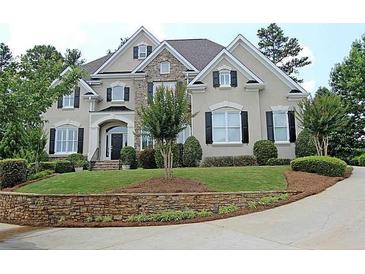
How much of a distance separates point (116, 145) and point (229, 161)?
29.3 feet

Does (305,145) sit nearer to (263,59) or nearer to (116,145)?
(263,59)

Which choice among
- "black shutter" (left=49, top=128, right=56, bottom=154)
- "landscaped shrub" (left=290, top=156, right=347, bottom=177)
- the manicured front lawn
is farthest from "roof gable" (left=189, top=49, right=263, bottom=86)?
"black shutter" (left=49, top=128, right=56, bottom=154)

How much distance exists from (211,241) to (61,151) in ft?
62.4

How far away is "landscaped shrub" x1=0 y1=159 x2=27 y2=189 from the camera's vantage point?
1591 cm

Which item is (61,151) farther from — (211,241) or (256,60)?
(211,241)

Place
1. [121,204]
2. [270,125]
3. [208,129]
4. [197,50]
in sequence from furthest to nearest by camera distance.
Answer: [197,50], [270,125], [208,129], [121,204]

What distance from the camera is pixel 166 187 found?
40.2 feet

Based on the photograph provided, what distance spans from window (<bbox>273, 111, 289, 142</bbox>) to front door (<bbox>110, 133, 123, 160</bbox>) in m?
11.1

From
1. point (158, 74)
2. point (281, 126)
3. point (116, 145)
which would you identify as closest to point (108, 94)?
point (116, 145)

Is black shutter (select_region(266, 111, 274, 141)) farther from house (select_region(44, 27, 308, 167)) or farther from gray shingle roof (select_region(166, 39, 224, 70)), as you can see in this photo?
gray shingle roof (select_region(166, 39, 224, 70))

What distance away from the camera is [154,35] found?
2692cm

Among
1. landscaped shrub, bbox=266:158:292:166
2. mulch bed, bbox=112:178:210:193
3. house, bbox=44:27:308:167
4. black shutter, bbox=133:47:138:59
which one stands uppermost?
black shutter, bbox=133:47:138:59

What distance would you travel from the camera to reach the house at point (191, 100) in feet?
69.2

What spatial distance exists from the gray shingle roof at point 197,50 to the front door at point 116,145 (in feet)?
25.8
